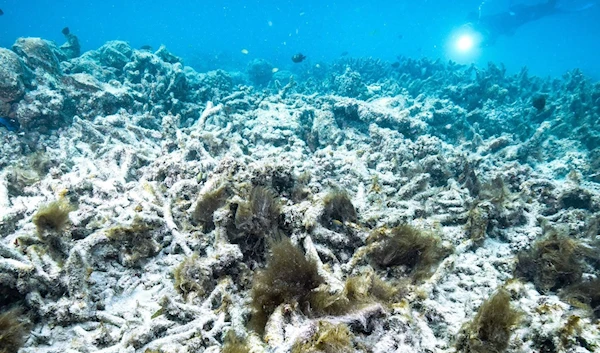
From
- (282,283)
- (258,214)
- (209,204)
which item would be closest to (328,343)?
(282,283)

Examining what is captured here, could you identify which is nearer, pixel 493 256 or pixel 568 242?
pixel 568 242

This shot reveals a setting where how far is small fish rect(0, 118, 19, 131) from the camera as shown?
7.25 metres

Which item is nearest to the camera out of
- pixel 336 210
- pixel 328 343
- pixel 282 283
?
pixel 328 343

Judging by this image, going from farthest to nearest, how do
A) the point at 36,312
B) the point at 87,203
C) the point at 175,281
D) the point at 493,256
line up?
the point at 87,203 → the point at 493,256 → the point at 175,281 → the point at 36,312

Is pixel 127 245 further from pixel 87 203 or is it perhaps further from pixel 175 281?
pixel 87 203

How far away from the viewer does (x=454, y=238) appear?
4121mm

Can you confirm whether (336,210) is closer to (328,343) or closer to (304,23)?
(328,343)

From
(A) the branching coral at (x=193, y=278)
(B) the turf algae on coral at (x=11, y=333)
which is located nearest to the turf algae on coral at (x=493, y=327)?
(A) the branching coral at (x=193, y=278)

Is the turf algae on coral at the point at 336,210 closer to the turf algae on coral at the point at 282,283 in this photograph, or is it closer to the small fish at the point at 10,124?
the turf algae on coral at the point at 282,283

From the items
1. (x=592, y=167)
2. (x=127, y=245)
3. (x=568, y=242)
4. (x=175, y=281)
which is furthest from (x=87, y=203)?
(x=592, y=167)

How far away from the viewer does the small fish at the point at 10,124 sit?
725 centimetres

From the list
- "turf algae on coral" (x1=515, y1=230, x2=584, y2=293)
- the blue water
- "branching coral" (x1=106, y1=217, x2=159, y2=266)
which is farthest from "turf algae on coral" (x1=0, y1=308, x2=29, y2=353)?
the blue water

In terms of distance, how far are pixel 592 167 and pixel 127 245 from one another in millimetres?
10722

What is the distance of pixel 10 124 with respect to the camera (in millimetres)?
7438
